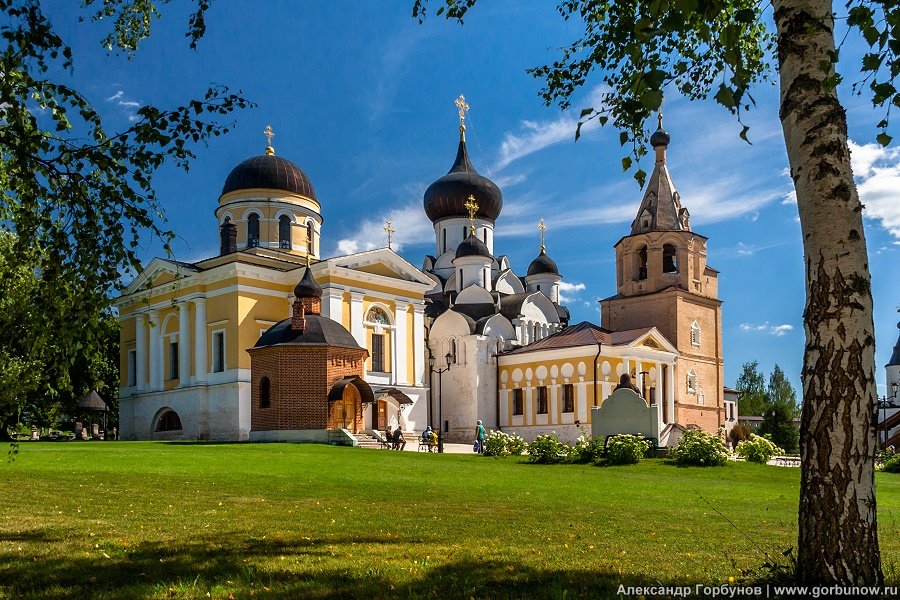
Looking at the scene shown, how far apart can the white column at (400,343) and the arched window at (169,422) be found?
11034 mm

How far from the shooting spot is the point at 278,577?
19.4 ft

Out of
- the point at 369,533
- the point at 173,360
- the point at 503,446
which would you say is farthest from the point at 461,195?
the point at 369,533

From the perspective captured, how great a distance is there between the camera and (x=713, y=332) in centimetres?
4869

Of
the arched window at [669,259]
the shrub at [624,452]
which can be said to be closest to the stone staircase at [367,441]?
the shrub at [624,452]

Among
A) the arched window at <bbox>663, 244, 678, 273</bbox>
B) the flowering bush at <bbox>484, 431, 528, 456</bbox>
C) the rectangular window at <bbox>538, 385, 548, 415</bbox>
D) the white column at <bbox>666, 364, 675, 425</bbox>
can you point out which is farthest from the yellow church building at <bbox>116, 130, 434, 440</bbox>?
the arched window at <bbox>663, 244, 678, 273</bbox>

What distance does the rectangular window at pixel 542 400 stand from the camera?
44.1 m

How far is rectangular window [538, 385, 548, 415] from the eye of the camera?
4406 cm

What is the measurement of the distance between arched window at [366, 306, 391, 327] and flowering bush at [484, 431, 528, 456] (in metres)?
15.7

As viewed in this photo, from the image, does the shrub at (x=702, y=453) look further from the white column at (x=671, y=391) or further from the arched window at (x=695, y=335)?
the arched window at (x=695, y=335)

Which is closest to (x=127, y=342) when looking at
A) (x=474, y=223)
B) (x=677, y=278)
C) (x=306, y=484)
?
(x=474, y=223)

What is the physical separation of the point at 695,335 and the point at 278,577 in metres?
44.3

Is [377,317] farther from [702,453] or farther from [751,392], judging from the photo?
[751,392]

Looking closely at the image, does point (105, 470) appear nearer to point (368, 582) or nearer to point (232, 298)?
point (368, 582)

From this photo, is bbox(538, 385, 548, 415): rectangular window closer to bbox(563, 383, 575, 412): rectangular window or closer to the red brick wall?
bbox(563, 383, 575, 412): rectangular window
